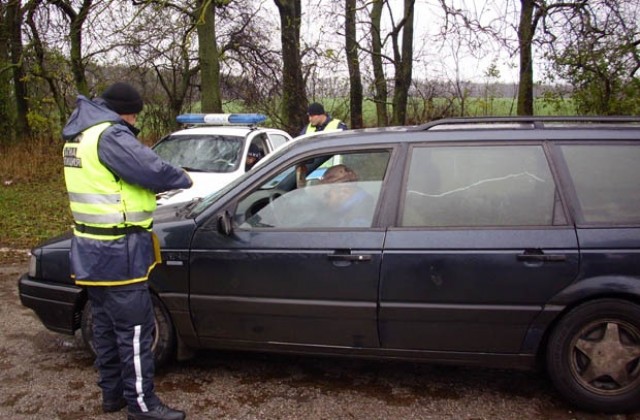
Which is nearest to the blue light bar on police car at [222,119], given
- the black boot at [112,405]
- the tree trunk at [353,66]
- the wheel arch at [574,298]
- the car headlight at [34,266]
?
the car headlight at [34,266]

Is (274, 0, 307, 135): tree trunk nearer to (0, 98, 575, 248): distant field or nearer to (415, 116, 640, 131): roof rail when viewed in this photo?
(0, 98, 575, 248): distant field

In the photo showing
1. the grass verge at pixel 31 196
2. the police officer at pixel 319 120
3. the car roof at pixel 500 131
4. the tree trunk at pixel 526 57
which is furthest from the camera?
the tree trunk at pixel 526 57

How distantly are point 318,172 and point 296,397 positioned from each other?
144 cm

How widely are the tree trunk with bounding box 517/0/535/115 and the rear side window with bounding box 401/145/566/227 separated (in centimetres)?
940

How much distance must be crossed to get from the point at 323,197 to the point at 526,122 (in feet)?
4.54

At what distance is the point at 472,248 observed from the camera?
335cm

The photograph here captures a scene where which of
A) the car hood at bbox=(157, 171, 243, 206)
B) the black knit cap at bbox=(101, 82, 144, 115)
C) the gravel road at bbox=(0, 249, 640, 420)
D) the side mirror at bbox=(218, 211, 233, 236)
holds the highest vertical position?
the black knit cap at bbox=(101, 82, 144, 115)

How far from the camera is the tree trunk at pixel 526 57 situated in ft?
38.8

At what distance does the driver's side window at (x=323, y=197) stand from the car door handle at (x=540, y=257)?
90cm

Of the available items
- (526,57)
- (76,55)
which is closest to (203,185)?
(526,57)

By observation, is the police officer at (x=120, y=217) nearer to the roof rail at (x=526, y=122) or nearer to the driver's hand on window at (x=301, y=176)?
the driver's hand on window at (x=301, y=176)

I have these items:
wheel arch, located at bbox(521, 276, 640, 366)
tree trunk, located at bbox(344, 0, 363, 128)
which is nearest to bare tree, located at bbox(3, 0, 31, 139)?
tree trunk, located at bbox(344, 0, 363, 128)

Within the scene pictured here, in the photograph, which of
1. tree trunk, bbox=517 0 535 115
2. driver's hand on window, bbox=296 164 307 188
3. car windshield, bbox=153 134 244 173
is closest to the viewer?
driver's hand on window, bbox=296 164 307 188

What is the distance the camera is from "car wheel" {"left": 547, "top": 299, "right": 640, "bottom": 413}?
3.28 metres
